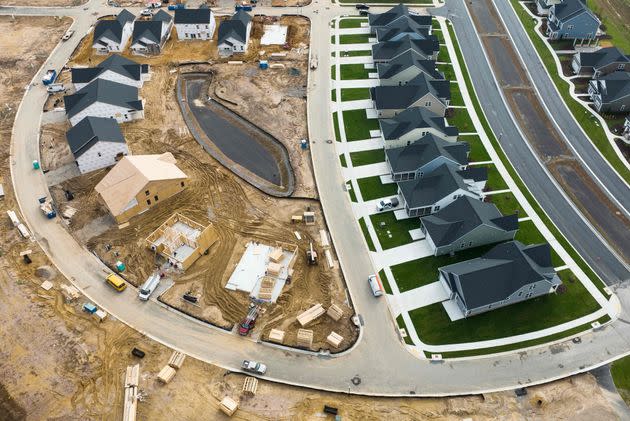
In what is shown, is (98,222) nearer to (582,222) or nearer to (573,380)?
(573,380)

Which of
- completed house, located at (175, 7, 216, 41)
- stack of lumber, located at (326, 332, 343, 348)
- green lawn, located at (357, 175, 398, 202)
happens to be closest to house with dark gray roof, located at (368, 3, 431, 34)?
completed house, located at (175, 7, 216, 41)

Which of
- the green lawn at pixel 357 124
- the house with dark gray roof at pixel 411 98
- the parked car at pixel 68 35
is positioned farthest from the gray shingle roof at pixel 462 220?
the parked car at pixel 68 35

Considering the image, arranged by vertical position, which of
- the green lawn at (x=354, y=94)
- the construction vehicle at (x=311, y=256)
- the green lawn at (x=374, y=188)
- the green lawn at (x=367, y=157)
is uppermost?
the green lawn at (x=354, y=94)

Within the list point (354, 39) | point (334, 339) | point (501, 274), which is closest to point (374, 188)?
point (501, 274)

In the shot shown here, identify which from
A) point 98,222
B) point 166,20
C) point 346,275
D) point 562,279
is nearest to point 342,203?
point 346,275

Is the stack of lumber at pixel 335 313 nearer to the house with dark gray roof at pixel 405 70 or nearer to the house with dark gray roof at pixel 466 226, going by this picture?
the house with dark gray roof at pixel 466 226

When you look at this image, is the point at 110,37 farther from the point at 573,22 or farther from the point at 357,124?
the point at 573,22

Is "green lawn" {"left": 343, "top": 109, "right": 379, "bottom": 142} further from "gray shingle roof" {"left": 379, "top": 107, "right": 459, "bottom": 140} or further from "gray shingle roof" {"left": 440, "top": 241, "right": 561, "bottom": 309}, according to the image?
"gray shingle roof" {"left": 440, "top": 241, "right": 561, "bottom": 309}
